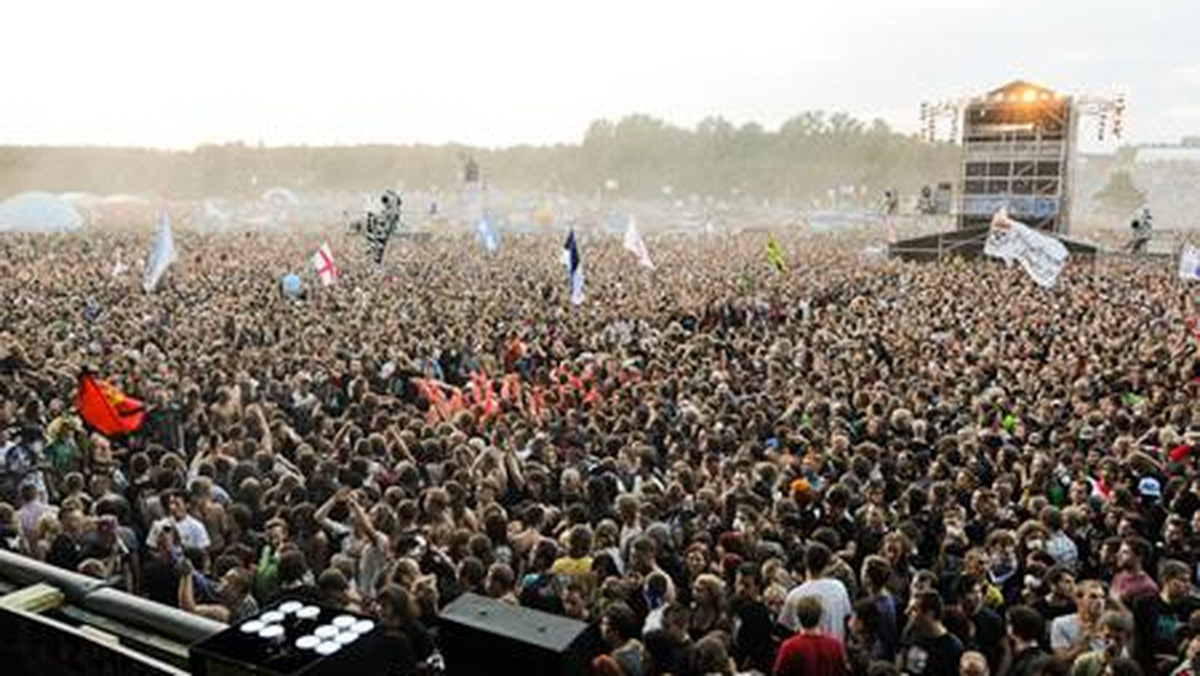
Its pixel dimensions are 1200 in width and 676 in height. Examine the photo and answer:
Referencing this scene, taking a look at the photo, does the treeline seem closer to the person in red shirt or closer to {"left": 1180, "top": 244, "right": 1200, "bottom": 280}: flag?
{"left": 1180, "top": 244, "right": 1200, "bottom": 280}: flag

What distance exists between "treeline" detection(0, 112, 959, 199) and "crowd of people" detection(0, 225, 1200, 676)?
4314 inches

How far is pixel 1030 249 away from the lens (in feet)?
62.1

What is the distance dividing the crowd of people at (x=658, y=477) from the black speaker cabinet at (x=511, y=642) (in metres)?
0.64

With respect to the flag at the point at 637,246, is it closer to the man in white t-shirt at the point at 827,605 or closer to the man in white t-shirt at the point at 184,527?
the man in white t-shirt at the point at 184,527

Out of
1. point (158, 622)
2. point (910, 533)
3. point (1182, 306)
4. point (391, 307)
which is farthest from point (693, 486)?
point (1182, 306)

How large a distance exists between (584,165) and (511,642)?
134 metres

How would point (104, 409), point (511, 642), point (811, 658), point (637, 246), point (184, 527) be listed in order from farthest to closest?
1. point (637, 246)
2. point (104, 409)
3. point (184, 527)
4. point (811, 658)
5. point (511, 642)

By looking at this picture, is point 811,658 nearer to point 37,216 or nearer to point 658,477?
point 658,477

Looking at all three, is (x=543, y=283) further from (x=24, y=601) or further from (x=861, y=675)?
(x=24, y=601)

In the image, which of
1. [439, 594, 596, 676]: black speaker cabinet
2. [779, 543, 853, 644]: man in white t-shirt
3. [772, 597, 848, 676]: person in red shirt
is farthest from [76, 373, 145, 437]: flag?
[439, 594, 596, 676]: black speaker cabinet

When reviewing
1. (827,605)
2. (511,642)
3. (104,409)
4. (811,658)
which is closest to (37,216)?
(104,409)

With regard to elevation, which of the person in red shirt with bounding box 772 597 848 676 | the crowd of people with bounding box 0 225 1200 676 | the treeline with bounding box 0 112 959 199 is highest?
the treeline with bounding box 0 112 959 199

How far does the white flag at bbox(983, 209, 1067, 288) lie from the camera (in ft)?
60.5

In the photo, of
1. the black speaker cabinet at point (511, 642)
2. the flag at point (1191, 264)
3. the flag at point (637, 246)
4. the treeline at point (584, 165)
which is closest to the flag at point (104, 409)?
the black speaker cabinet at point (511, 642)
